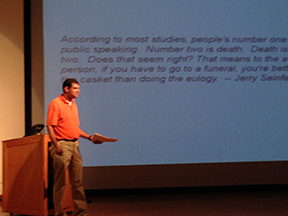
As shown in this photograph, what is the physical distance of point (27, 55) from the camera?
5.42 metres

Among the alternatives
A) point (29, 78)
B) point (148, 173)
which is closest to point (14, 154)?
point (29, 78)

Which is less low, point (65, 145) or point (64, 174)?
point (65, 145)

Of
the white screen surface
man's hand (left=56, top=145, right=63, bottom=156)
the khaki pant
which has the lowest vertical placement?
the khaki pant

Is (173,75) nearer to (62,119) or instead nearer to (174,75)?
(174,75)

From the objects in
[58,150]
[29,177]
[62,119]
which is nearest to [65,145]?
[58,150]

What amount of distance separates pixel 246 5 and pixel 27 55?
3076mm

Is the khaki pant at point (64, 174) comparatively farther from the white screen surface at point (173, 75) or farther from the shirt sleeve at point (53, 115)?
the white screen surface at point (173, 75)

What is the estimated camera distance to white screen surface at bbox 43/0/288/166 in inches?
207

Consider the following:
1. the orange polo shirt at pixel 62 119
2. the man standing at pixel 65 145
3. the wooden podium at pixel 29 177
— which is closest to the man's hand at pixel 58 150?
the man standing at pixel 65 145

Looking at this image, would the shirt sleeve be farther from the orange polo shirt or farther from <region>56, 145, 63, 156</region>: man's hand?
<region>56, 145, 63, 156</region>: man's hand

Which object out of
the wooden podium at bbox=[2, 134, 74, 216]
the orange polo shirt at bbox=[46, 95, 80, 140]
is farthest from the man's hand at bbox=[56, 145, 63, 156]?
the wooden podium at bbox=[2, 134, 74, 216]

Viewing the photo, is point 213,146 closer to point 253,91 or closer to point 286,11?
point 253,91

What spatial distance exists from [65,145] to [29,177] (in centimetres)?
73

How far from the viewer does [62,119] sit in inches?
145
